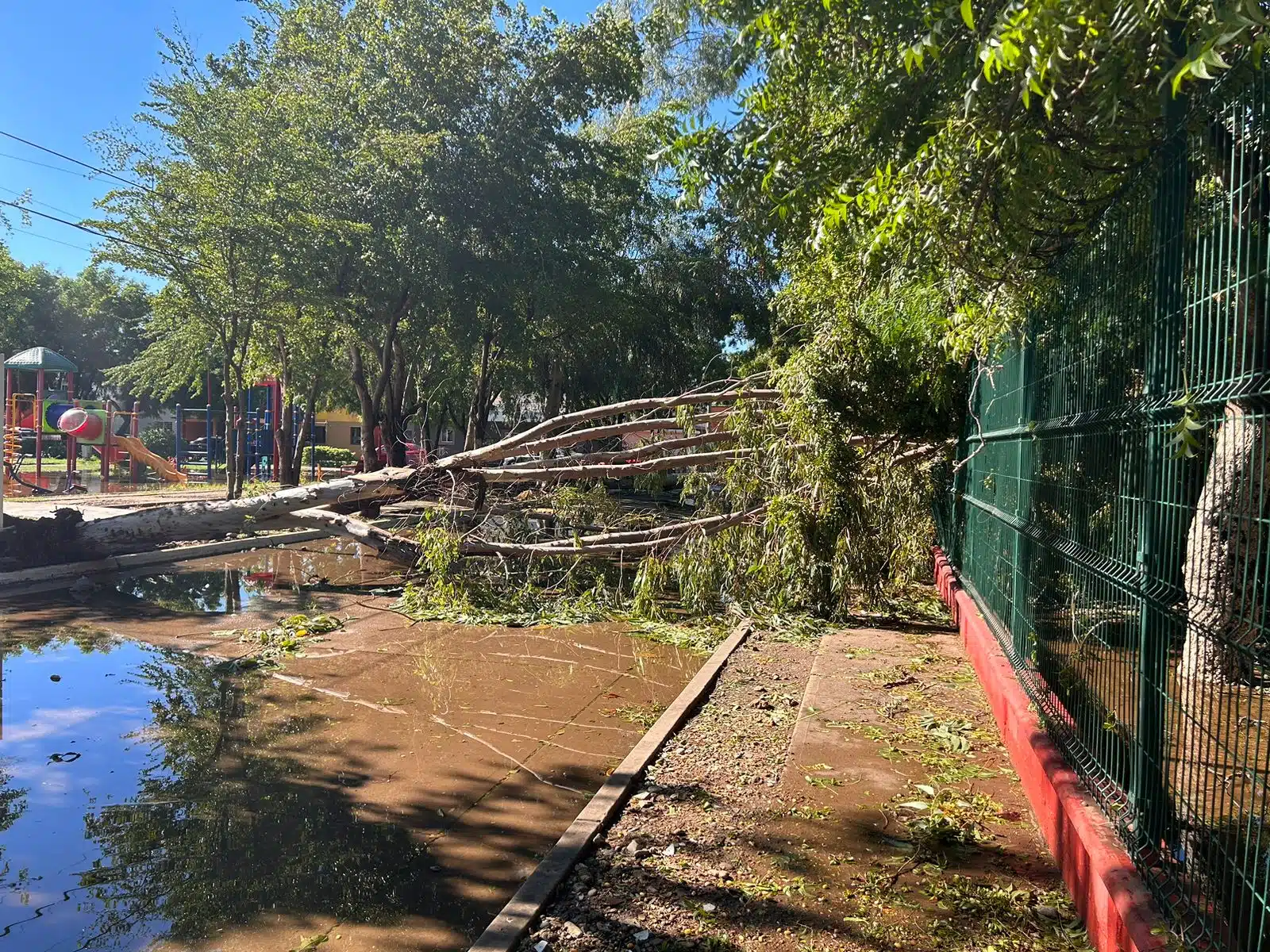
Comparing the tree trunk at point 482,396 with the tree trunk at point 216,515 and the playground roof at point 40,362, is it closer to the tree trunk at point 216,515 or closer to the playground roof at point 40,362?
the tree trunk at point 216,515

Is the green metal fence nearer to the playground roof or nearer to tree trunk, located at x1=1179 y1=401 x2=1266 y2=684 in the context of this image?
tree trunk, located at x1=1179 y1=401 x2=1266 y2=684

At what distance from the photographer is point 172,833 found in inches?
183

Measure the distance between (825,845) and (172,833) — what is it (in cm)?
327

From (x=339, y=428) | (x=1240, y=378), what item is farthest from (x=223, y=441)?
(x=1240, y=378)

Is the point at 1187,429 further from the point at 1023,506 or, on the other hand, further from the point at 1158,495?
the point at 1023,506

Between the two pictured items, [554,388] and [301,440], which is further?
[554,388]

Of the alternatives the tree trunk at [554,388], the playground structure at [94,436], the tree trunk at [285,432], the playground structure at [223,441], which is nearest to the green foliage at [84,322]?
the playground structure at [223,441]

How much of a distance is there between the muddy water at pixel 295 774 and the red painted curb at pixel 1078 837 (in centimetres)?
238

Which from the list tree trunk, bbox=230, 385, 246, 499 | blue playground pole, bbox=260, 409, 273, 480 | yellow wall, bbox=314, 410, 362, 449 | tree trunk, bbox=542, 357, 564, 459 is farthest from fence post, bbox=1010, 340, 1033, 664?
yellow wall, bbox=314, 410, 362, 449

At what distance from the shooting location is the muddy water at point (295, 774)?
3.94m

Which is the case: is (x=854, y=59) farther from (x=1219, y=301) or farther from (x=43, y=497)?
(x=43, y=497)

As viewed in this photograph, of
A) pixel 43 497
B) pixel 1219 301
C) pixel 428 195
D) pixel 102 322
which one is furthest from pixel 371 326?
pixel 102 322

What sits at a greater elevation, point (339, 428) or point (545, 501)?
point (339, 428)

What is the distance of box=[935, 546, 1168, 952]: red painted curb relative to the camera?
8.99 feet
